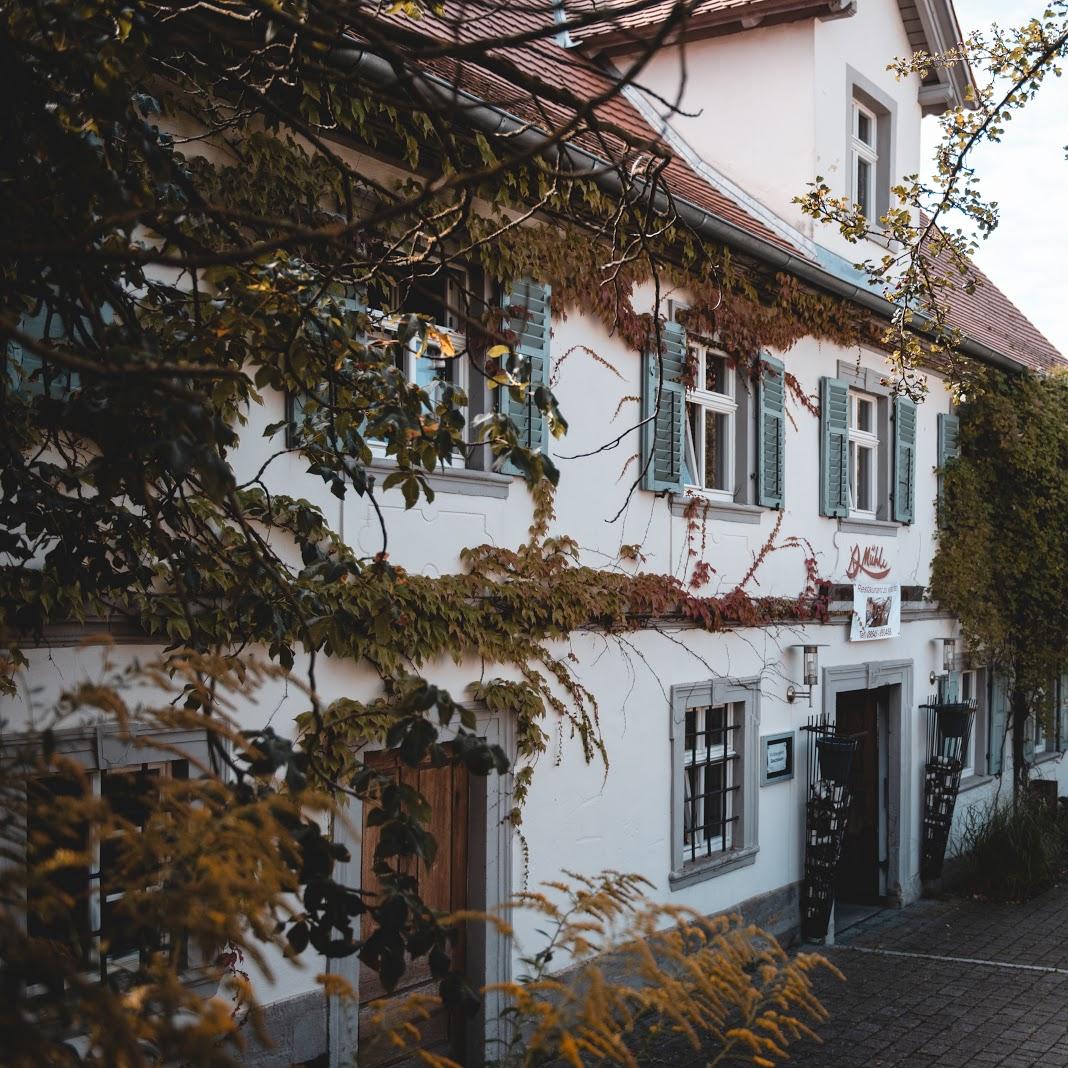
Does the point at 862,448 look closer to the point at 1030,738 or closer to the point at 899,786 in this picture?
the point at 899,786

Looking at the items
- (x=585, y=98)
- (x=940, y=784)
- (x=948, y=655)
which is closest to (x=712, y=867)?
(x=940, y=784)

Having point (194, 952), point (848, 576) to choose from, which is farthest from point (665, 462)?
point (194, 952)

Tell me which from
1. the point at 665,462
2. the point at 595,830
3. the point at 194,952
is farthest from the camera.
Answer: the point at 665,462

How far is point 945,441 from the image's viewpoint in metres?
13.8

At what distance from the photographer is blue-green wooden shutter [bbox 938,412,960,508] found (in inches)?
542

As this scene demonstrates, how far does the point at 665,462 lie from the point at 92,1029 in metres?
7.36

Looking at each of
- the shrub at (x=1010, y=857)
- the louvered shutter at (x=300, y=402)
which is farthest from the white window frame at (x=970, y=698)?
the louvered shutter at (x=300, y=402)

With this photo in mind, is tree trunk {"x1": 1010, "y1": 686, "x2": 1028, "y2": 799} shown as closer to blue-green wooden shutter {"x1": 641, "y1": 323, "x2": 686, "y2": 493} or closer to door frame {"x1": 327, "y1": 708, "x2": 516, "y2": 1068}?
blue-green wooden shutter {"x1": 641, "y1": 323, "x2": 686, "y2": 493}

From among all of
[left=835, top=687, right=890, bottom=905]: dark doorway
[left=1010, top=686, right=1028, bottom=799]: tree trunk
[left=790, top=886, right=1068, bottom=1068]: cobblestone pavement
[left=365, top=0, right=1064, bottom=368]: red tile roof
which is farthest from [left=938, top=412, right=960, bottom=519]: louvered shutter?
[left=790, top=886, right=1068, bottom=1068]: cobblestone pavement

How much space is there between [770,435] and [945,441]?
4323mm

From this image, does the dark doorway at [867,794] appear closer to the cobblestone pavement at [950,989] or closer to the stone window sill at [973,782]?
the cobblestone pavement at [950,989]

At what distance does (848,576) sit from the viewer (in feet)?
38.8

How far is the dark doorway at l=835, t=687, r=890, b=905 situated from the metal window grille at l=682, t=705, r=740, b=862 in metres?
3.06

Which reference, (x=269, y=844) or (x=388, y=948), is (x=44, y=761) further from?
(x=388, y=948)
